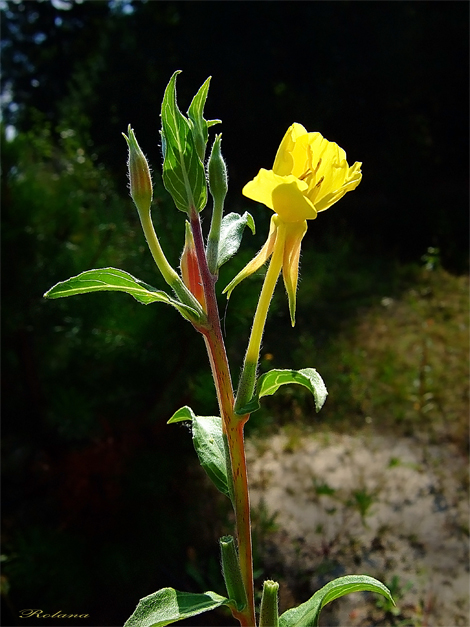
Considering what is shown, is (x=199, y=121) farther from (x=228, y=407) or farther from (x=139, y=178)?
(x=228, y=407)

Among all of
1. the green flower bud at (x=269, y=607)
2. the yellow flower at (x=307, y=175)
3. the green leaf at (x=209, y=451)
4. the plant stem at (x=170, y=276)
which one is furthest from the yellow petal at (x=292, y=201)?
the green flower bud at (x=269, y=607)

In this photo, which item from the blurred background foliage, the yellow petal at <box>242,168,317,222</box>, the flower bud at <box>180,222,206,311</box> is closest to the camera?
the yellow petal at <box>242,168,317,222</box>

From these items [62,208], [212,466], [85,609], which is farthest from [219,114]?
[212,466]

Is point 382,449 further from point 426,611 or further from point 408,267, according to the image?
point 408,267

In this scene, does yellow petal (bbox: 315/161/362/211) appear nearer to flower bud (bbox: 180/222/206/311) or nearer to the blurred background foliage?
flower bud (bbox: 180/222/206/311)

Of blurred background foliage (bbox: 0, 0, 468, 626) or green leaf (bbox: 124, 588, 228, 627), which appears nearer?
green leaf (bbox: 124, 588, 228, 627)

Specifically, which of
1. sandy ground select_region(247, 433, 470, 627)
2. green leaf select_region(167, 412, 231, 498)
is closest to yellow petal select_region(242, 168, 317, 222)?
green leaf select_region(167, 412, 231, 498)
